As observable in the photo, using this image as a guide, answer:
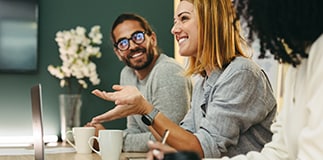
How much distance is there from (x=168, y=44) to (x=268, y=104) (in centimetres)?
181

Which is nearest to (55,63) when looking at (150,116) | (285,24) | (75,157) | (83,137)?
(83,137)

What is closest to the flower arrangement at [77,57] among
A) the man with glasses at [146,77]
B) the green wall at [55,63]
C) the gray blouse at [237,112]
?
the green wall at [55,63]

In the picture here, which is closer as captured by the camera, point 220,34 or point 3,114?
point 220,34

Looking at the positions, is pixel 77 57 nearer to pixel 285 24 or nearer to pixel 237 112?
pixel 237 112

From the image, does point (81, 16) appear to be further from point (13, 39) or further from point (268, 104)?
point (268, 104)

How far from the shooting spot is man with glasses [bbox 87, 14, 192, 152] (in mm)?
2238

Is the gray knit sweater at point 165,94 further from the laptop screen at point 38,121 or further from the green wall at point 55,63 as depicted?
the green wall at point 55,63

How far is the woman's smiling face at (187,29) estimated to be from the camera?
1886 mm

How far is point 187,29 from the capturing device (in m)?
1.90

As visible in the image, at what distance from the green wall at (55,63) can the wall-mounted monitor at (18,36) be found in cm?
6

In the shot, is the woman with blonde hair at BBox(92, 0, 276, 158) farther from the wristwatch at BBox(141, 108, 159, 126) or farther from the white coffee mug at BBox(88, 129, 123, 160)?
the white coffee mug at BBox(88, 129, 123, 160)

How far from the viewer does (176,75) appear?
2.35 meters

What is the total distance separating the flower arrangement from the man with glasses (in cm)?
35

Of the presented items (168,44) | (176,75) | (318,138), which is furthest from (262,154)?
(168,44)
